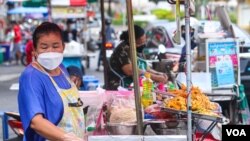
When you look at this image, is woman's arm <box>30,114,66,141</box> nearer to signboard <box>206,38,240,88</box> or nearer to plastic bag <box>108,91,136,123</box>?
plastic bag <box>108,91,136,123</box>

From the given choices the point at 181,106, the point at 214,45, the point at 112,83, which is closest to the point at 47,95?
the point at 181,106

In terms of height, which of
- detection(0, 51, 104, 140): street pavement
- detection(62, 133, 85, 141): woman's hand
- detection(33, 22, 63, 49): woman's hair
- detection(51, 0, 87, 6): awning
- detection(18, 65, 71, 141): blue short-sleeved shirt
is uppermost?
detection(33, 22, 63, 49): woman's hair

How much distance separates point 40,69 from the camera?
3.91m

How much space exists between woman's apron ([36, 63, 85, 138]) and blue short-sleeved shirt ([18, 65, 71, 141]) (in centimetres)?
4

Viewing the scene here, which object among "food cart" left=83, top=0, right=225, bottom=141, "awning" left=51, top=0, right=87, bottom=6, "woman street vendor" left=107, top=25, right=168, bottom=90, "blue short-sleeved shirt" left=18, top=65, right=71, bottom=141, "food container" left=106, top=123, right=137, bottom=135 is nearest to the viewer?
"blue short-sleeved shirt" left=18, top=65, right=71, bottom=141

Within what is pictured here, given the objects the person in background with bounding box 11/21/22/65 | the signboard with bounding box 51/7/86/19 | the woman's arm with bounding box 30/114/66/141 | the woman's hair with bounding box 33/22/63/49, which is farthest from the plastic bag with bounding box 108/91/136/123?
the person in background with bounding box 11/21/22/65

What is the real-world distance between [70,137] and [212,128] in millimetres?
2507

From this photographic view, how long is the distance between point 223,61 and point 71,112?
587 cm

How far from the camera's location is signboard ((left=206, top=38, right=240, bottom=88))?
9.41 meters

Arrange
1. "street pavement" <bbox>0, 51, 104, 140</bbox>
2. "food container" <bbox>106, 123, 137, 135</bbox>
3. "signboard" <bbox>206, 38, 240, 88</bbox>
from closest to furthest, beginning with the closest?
"food container" <bbox>106, 123, 137, 135</bbox> → "signboard" <bbox>206, 38, 240, 88</bbox> → "street pavement" <bbox>0, 51, 104, 140</bbox>

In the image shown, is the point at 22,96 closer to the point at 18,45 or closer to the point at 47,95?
the point at 47,95

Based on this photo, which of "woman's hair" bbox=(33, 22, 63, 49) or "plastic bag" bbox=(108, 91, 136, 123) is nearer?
"woman's hair" bbox=(33, 22, 63, 49)

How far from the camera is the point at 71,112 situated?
3928 millimetres

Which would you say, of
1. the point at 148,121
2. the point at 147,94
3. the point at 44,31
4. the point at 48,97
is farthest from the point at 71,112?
the point at 147,94
